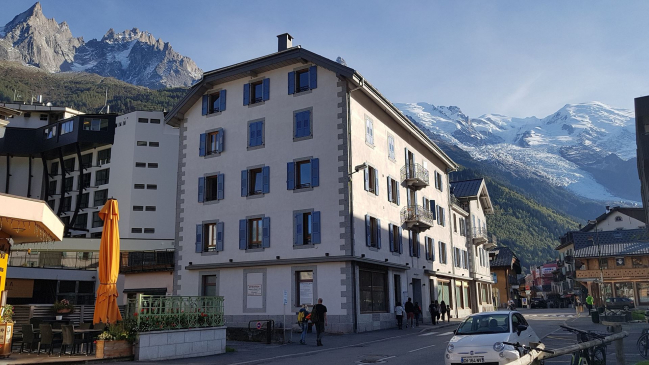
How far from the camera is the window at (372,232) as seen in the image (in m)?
31.3

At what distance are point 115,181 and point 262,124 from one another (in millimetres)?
37855

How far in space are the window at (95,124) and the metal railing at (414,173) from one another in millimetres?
42559

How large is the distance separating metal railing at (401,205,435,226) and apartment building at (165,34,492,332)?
3.7 inches

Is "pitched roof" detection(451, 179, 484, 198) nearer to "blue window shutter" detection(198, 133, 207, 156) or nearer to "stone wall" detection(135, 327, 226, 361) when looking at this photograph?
"blue window shutter" detection(198, 133, 207, 156)

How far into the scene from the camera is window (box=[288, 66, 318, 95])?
32.3 meters

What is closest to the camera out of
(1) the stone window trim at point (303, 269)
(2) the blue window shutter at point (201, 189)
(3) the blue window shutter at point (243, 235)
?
(1) the stone window trim at point (303, 269)

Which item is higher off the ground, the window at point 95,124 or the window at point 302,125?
the window at point 95,124

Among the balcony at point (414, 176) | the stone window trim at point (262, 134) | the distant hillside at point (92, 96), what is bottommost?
the balcony at point (414, 176)

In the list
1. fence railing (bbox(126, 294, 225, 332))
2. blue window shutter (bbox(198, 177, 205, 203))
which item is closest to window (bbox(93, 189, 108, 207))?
blue window shutter (bbox(198, 177, 205, 203))

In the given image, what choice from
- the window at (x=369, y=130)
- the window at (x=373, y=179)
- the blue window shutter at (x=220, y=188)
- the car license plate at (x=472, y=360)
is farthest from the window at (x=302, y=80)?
the car license plate at (x=472, y=360)

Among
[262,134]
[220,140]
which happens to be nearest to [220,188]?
[220,140]

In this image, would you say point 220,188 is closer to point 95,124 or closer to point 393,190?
point 393,190

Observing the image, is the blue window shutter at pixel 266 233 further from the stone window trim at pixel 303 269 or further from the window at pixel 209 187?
the window at pixel 209 187

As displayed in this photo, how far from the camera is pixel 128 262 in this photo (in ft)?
128
